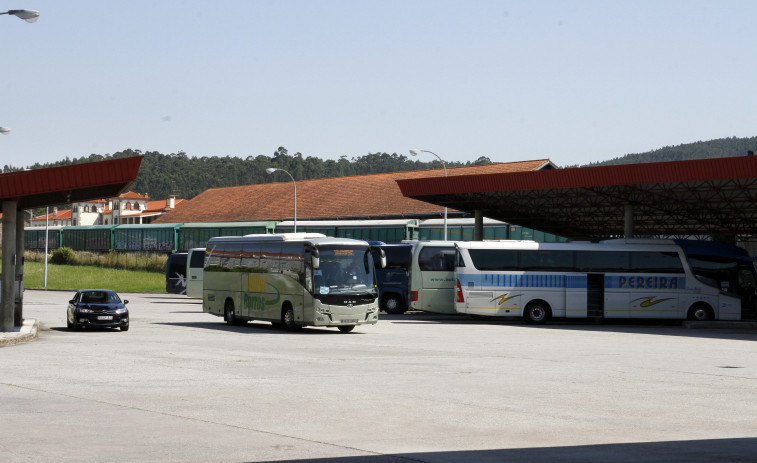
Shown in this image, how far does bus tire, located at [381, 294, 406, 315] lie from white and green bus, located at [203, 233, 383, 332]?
1128 cm

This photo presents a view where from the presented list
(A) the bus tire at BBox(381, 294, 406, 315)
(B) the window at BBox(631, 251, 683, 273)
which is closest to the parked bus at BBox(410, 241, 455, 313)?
(A) the bus tire at BBox(381, 294, 406, 315)

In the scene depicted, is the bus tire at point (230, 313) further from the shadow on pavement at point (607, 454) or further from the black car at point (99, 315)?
the shadow on pavement at point (607, 454)

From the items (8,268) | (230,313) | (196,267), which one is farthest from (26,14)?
(196,267)

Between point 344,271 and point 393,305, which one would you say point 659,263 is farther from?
point 344,271

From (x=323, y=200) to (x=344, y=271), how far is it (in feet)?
176

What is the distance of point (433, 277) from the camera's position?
37.4 m

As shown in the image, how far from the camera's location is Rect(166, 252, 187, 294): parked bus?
57.0m

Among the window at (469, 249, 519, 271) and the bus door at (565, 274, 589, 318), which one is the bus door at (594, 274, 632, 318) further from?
the window at (469, 249, 519, 271)

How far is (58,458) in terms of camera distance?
8.80 meters

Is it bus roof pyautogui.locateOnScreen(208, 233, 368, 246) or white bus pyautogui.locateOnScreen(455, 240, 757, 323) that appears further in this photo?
white bus pyautogui.locateOnScreen(455, 240, 757, 323)

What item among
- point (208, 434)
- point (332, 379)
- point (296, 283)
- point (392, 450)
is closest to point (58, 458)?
point (208, 434)

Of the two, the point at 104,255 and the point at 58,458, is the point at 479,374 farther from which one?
the point at 104,255

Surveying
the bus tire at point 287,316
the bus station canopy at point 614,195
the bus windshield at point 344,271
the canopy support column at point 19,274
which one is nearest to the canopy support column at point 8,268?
the canopy support column at point 19,274

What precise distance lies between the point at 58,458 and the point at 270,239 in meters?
21.9
